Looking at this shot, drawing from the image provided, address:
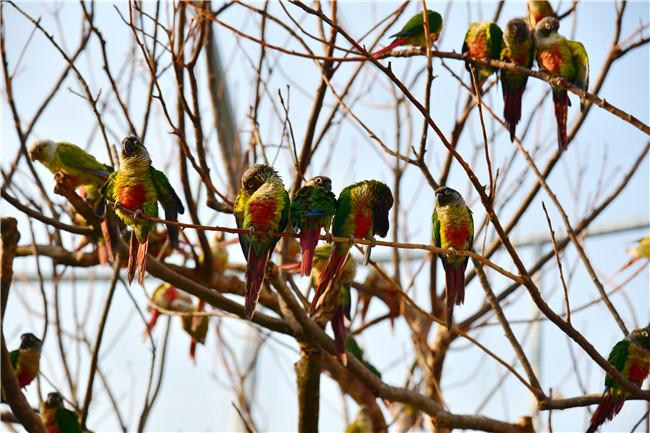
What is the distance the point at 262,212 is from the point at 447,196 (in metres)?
0.97

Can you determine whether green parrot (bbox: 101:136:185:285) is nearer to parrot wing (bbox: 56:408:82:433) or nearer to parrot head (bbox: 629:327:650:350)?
parrot wing (bbox: 56:408:82:433)

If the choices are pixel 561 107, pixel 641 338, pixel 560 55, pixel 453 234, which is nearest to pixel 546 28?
pixel 560 55

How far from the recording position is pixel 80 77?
4.12 metres

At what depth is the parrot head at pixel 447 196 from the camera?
13.4 feet

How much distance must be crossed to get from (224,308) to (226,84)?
116 inches

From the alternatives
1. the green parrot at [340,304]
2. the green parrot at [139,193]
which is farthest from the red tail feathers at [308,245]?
the green parrot at [139,193]

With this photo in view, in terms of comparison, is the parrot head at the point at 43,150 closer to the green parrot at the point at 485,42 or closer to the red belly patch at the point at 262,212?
the red belly patch at the point at 262,212

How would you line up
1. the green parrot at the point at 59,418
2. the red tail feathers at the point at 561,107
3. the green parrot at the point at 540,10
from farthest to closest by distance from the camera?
the green parrot at the point at 540,10 < the green parrot at the point at 59,418 < the red tail feathers at the point at 561,107

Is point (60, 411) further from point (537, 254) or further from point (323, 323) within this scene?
point (537, 254)

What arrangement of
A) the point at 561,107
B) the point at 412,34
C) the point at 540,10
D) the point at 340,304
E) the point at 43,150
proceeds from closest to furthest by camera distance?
the point at 561,107 < the point at 340,304 < the point at 412,34 < the point at 43,150 < the point at 540,10

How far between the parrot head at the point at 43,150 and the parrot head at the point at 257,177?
2012 millimetres

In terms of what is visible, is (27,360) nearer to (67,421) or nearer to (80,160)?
(67,421)

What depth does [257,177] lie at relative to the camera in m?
3.89

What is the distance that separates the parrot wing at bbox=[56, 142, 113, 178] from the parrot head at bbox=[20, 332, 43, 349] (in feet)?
3.60
